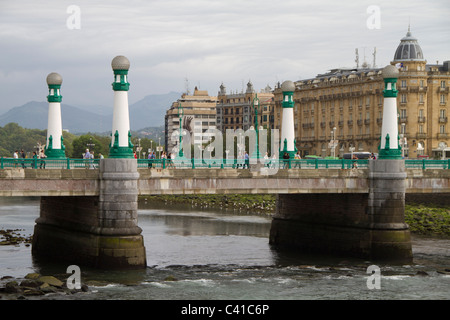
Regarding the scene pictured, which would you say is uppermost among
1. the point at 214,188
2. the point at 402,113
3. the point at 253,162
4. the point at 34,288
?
the point at 402,113

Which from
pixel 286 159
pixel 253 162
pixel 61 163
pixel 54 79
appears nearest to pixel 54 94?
pixel 54 79

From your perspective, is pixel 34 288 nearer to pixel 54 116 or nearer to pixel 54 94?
pixel 54 116

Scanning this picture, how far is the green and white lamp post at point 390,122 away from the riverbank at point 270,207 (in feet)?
66.0

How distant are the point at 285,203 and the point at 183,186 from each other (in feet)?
41.0

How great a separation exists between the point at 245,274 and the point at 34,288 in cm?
1192

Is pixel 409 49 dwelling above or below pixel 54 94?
above

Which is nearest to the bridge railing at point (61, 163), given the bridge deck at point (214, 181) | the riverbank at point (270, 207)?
the bridge deck at point (214, 181)

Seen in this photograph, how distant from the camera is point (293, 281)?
42.9 meters

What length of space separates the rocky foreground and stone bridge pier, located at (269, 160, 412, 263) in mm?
17224

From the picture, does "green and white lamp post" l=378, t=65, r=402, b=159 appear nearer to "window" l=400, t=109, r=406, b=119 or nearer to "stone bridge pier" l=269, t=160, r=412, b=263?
"stone bridge pier" l=269, t=160, r=412, b=263

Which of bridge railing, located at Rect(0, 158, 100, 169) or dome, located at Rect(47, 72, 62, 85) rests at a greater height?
dome, located at Rect(47, 72, 62, 85)

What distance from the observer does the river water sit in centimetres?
3912

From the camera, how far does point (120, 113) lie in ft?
141

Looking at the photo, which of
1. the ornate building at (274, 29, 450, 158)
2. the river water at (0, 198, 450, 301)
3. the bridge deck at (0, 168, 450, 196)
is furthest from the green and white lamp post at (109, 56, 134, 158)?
the ornate building at (274, 29, 450, 158)
